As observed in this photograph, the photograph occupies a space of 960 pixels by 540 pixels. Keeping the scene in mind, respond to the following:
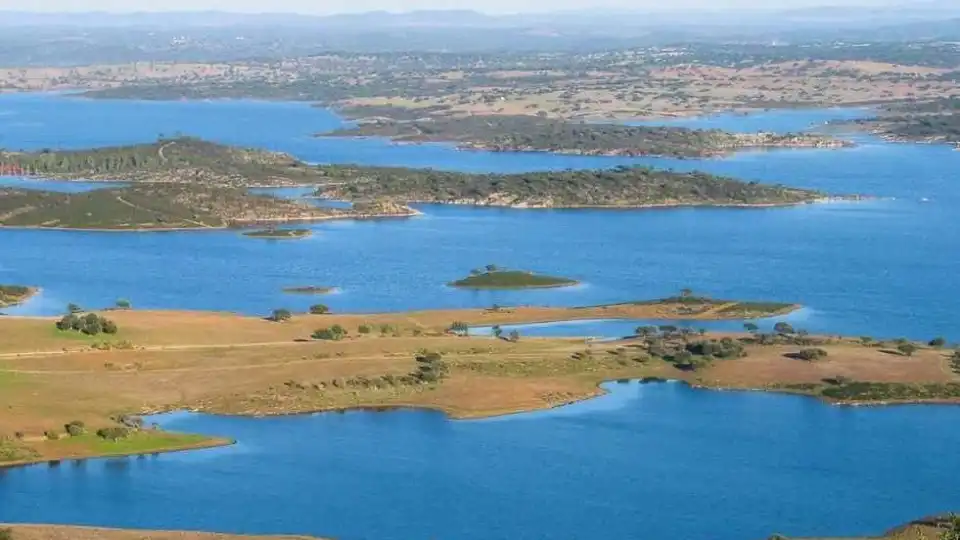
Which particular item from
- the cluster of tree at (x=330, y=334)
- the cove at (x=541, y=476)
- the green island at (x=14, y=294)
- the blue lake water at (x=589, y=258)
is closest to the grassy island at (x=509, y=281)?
the blue lake water at (x=589, y=258)

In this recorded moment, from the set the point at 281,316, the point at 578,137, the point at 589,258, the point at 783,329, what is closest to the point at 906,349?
the point at 783,329

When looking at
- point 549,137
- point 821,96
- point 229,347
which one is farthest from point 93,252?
point 821,96

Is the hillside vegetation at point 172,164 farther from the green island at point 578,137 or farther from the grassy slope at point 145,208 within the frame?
the green island at point 578,137

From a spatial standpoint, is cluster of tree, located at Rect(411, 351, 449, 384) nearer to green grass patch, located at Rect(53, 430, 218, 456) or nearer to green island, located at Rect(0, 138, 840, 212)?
green grass patch, located at Rect(53, 430, 218, 456)

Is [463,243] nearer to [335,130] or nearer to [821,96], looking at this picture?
[335,130]

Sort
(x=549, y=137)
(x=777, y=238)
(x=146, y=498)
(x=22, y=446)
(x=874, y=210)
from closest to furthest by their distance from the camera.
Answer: (x=146, y=498) → (x=22, y=446) → (x=777, y=238) → (x=874, y=210) → (x=549, y=137)

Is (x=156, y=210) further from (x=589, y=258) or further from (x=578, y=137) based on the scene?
(x=578, y=137)

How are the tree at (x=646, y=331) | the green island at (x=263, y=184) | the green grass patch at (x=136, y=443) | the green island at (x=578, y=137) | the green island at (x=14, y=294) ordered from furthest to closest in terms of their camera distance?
the green island at (x=578, y=137) → the green island at (x=263, y=184) → the green island at (x=14, y=294) → the tree at (x=646, y=331) → the green grass patch at (x=136, y=443)
